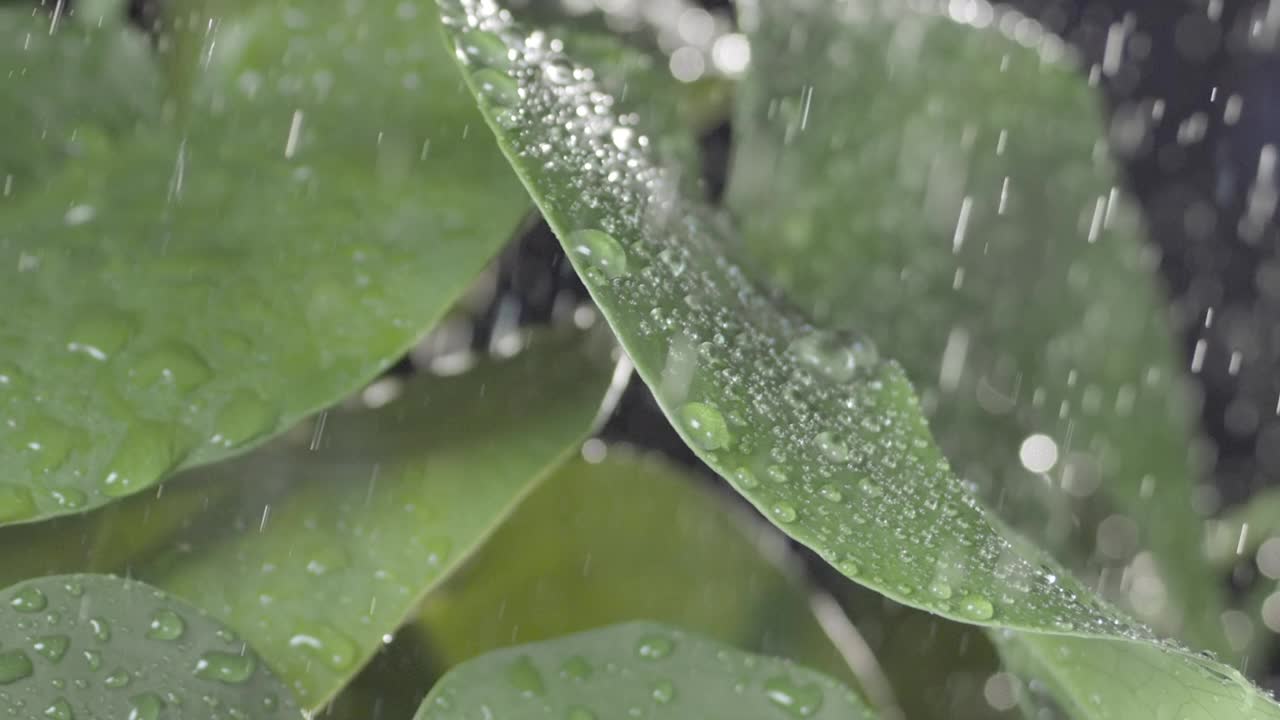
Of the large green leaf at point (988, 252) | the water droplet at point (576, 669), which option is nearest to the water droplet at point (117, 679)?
the water droplet at point (576, 669)

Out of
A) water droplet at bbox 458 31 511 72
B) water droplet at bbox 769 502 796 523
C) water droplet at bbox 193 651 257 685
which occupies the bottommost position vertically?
water droplet at bbox 193 651 257 685

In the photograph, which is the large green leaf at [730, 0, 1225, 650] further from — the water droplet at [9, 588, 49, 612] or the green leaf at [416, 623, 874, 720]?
the water droplet at [9, 588, 49, 612]

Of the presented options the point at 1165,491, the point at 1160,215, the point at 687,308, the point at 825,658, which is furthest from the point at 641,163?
the point at 1160,215

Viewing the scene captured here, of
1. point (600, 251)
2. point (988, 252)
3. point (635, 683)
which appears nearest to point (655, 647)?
point (635, 683)

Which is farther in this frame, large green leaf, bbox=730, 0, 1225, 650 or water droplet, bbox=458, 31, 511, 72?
large green leaf, bbox=730, 0, 1225, 650

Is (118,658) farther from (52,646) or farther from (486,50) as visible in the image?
(486,50)

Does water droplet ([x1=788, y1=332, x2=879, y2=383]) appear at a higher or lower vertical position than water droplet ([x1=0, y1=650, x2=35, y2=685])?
higher

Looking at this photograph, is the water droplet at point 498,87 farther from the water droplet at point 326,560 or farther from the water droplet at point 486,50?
the water droplet at point 326,560

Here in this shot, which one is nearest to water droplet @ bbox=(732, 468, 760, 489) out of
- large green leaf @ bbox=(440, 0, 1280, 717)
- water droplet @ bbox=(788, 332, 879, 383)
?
large green leaf @ bbox=(440, 0, 1280, 717)
